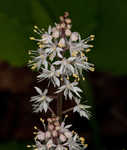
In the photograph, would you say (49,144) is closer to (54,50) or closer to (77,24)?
(54,50)

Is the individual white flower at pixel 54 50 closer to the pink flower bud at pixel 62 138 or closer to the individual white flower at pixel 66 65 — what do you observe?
the individual white flower at pixel 66 65

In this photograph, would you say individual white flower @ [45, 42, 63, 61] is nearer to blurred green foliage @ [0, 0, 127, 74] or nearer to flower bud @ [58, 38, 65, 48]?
flower bud @ [58, 38, 65, 48]

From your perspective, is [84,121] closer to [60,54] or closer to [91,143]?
[91,143]

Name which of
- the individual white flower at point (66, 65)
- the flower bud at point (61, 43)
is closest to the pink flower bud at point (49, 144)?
the individual white flower at point (66, 65)
